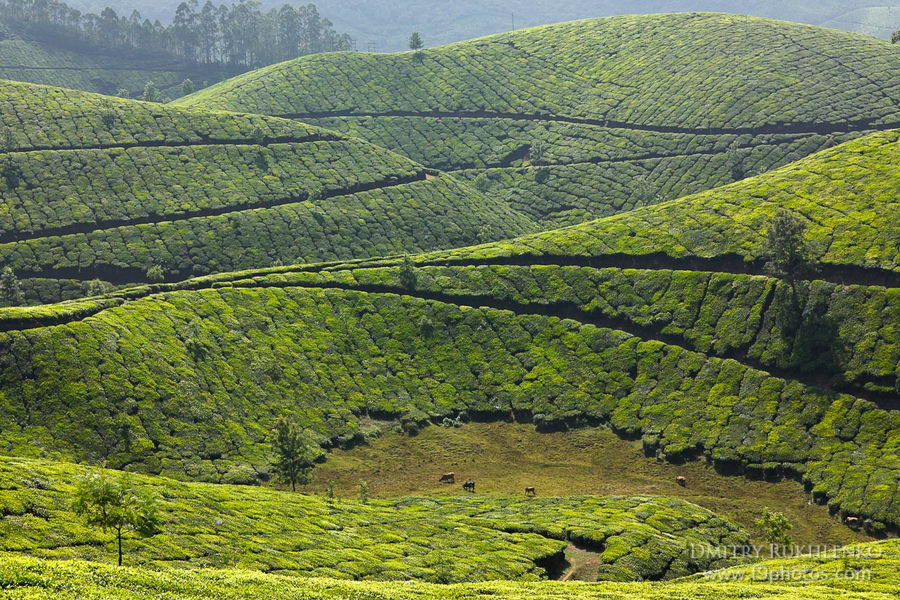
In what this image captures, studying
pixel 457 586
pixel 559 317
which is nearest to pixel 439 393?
pixel 559 317

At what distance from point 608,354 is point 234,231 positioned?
80.4m

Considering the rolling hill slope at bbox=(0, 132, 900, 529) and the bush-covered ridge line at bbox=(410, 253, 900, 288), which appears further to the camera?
the bush-covered ridge line at bbox=(410, 253, 900, 288)

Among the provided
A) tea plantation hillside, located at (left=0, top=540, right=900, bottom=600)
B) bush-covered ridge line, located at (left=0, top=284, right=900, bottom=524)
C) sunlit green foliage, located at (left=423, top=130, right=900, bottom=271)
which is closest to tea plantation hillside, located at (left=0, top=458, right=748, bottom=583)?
tea plantation hillside, located at (left=0, top=540, right=900, bottom=600)

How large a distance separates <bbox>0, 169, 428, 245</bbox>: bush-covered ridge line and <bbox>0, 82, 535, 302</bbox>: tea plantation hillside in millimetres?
239

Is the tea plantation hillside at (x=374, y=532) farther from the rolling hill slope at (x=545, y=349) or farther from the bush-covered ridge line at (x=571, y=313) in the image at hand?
the bush-covered ridge line at (x=571, y=313)

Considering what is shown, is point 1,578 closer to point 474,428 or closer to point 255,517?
point 255,517

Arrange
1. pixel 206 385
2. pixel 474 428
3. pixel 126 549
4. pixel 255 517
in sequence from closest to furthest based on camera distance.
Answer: pixel 126 549
pixel 255 517
pixel 206 385
pixel 474 428

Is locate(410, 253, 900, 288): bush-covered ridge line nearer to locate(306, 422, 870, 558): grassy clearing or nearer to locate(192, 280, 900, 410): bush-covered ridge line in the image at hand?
locate(192, 280, 900, 410): bush-covered ridge line

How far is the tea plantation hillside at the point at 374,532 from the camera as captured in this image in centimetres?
5878

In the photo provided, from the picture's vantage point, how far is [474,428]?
11012 centimetres

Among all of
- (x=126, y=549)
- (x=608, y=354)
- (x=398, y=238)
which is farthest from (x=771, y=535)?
(x=398, y=238)

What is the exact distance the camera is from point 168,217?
6250 inches

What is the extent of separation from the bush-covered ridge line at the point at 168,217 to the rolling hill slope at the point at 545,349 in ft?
96.6

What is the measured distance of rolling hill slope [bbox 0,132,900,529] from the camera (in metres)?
91.5
